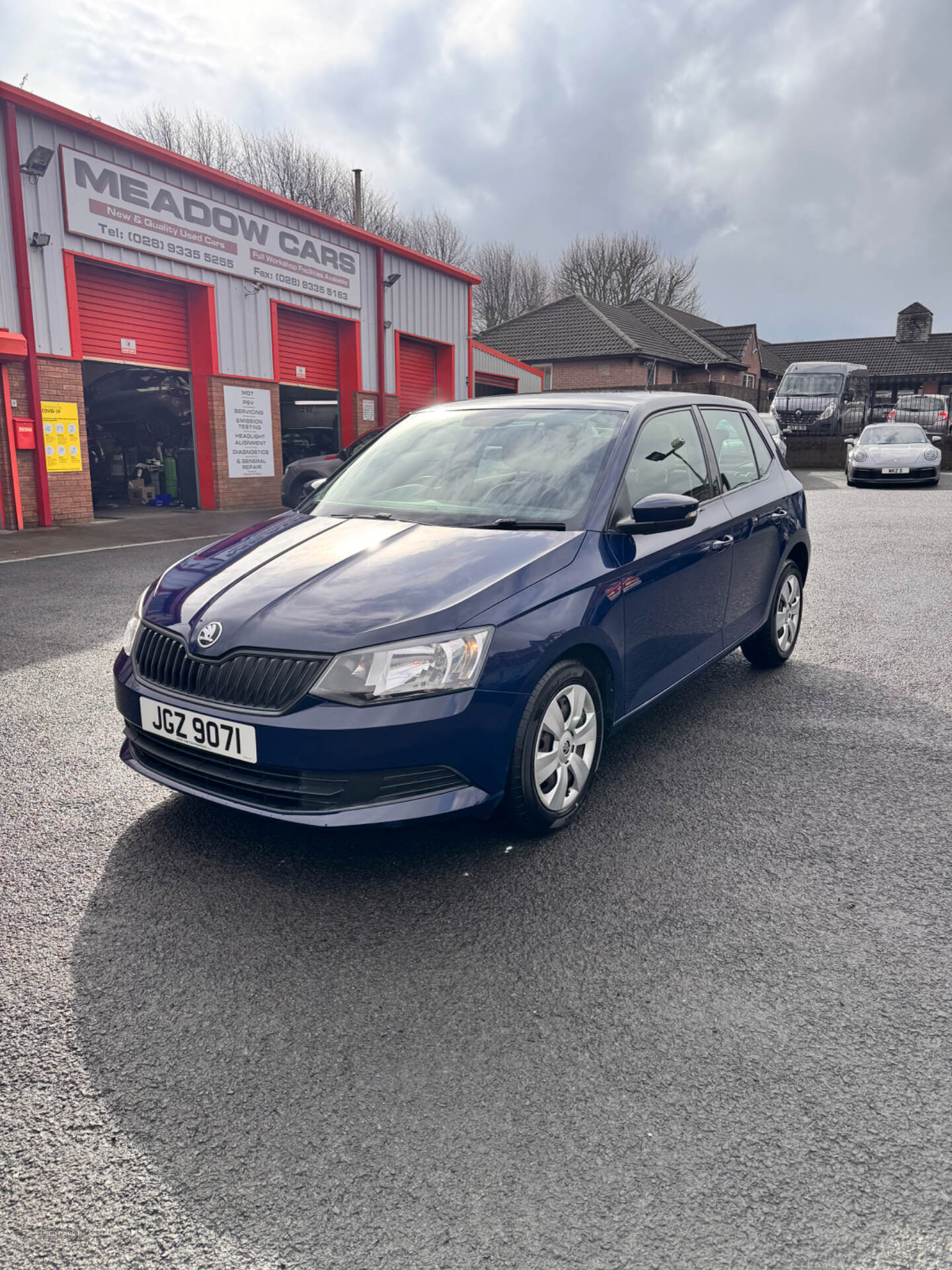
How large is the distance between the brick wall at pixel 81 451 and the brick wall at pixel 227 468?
307cm

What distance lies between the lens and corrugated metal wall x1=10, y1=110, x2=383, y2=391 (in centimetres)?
1356

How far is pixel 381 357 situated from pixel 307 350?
2276 mm

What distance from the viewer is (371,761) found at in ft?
9.28

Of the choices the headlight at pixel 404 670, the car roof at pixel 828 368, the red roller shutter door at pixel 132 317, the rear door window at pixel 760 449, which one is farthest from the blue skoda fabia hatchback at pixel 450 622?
the car roof at pixel 828 368

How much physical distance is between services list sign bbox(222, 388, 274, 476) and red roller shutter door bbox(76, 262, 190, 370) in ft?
3.66

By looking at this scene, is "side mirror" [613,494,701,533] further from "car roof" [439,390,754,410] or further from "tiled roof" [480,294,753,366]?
"tiled roof" [480,294,753,366]

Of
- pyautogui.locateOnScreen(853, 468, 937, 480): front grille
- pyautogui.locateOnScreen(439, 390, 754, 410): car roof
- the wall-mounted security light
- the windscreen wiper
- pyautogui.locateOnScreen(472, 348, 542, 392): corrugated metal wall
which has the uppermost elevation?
the wall-mounted security light

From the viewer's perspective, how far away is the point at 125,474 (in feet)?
65.0

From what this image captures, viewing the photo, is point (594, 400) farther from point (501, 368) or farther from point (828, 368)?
point (828, 368)

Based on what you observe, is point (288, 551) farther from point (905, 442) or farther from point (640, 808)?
point (905, 442)

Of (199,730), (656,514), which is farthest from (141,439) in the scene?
(199,730)

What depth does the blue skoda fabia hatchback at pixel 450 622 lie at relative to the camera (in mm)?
2873

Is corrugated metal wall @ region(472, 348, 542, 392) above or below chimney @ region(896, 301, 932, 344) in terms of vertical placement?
below

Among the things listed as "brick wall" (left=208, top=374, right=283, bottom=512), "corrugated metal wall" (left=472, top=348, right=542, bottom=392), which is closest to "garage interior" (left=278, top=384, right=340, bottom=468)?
"brick wall" (left=208, top=374, right=283, bottom=512)
